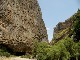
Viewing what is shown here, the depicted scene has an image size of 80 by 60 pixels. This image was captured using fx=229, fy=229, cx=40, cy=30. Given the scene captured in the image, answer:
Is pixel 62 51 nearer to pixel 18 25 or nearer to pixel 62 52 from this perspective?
pixel 62 52

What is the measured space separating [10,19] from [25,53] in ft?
26.1

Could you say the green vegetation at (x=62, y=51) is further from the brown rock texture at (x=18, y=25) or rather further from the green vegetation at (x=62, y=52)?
the brown rock texture at (x=18, y=25)

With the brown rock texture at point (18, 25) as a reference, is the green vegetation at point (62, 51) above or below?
below

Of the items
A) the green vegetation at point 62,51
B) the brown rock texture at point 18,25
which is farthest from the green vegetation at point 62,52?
the brown rock texture at point 18,25

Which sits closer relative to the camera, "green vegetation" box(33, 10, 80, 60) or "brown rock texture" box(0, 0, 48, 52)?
"green vegetation" box(33, 10, 80, 60)

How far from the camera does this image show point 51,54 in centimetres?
3488

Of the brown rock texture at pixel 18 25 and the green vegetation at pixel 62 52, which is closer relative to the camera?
the green vegetation at pixel 62 52

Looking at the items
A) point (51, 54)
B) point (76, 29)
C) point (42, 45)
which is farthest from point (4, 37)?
point (76, 29)

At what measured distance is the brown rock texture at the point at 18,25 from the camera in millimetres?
43625

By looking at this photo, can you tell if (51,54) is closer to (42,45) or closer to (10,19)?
(42,45)

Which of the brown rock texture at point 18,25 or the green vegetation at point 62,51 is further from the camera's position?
the brown rock texture at point 18,25

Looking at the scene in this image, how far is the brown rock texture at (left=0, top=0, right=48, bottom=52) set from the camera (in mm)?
43625

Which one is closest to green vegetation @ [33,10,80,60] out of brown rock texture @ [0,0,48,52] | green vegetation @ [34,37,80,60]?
green vegetation @ [34,37,80,60]

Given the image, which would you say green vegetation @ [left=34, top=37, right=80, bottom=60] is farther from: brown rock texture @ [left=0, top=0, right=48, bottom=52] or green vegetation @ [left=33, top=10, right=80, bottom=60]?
brown rock texture @ [left=0, top=0, right=48, bottom=52]
